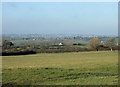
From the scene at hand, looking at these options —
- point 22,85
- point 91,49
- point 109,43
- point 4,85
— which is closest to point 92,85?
point 22,85

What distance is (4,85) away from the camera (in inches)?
324

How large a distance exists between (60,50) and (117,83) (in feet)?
179

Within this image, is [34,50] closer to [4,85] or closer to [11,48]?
[11,48]

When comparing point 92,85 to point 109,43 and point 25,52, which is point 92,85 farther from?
point 109,43

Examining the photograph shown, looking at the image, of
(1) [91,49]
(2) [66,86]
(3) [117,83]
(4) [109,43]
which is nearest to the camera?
(2) [66,86]

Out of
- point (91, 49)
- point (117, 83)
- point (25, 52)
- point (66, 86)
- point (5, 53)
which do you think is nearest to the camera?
point (66, 86)

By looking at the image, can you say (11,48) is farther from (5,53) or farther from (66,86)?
(66,86)

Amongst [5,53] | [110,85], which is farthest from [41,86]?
[5,53]

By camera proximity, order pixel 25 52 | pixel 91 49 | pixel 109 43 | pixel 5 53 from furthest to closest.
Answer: pixel 109 43
pixel 91 49
pixel 25 52
pixel 5 53

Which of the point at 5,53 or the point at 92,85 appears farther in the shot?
the point at 5,53

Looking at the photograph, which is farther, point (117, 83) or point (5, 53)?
point (5, 53)

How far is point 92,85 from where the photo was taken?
A: 26.8ft

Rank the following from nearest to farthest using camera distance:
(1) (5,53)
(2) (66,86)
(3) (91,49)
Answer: (2) (66,86)
(1) (5,53)
(3) (91,49)

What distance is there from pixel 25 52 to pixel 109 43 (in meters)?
29.5
